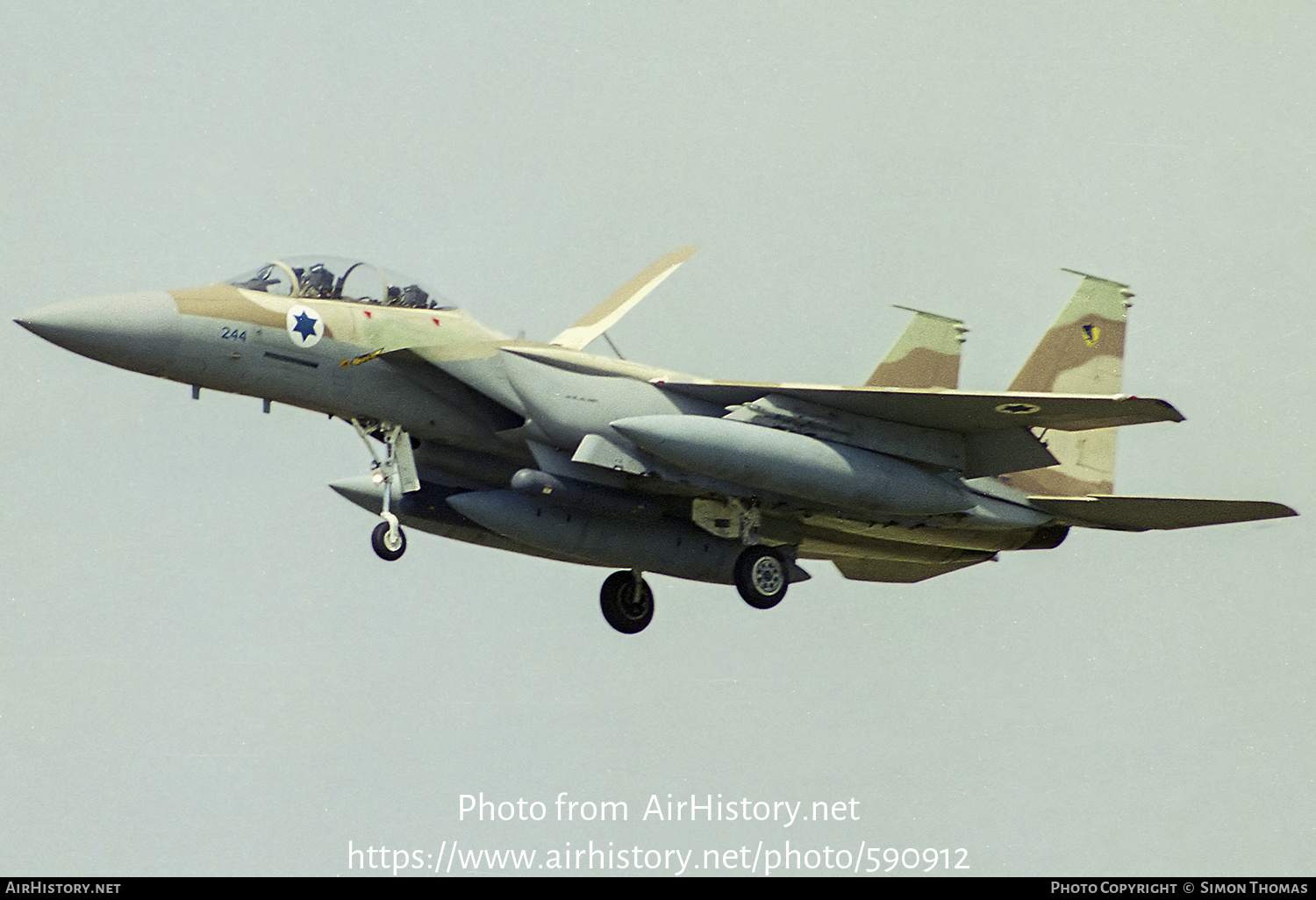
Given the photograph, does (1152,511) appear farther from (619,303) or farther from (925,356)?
(619,303)

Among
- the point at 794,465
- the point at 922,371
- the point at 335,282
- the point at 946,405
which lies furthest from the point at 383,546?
the point at 922,371

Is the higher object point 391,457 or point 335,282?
point 335,282

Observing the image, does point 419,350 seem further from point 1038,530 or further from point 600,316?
point 1038,530

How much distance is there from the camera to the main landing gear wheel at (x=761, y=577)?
1627 centimetres

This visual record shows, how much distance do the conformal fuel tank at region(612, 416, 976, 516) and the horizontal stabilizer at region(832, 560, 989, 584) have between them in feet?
7.40

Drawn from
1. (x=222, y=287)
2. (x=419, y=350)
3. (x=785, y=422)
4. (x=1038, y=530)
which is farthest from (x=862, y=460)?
(x=222, y=287)

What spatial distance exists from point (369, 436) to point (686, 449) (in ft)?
9.08

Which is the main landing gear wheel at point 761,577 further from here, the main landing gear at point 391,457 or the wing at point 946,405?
the main landing gear at point 391,457

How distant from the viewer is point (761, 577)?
16266mm

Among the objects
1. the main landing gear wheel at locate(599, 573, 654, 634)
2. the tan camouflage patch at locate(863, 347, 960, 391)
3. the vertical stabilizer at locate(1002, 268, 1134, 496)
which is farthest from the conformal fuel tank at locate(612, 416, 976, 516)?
the main landing gear wheel at locate(599, 573, 654, 634)

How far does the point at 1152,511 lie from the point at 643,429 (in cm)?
526

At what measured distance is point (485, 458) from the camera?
52.7 ft

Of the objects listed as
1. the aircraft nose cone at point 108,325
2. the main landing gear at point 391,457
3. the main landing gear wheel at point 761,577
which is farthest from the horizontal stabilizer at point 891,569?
the aircraft nose cone at point 108,325

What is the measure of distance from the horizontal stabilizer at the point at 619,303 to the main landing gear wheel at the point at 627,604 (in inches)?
92.2
